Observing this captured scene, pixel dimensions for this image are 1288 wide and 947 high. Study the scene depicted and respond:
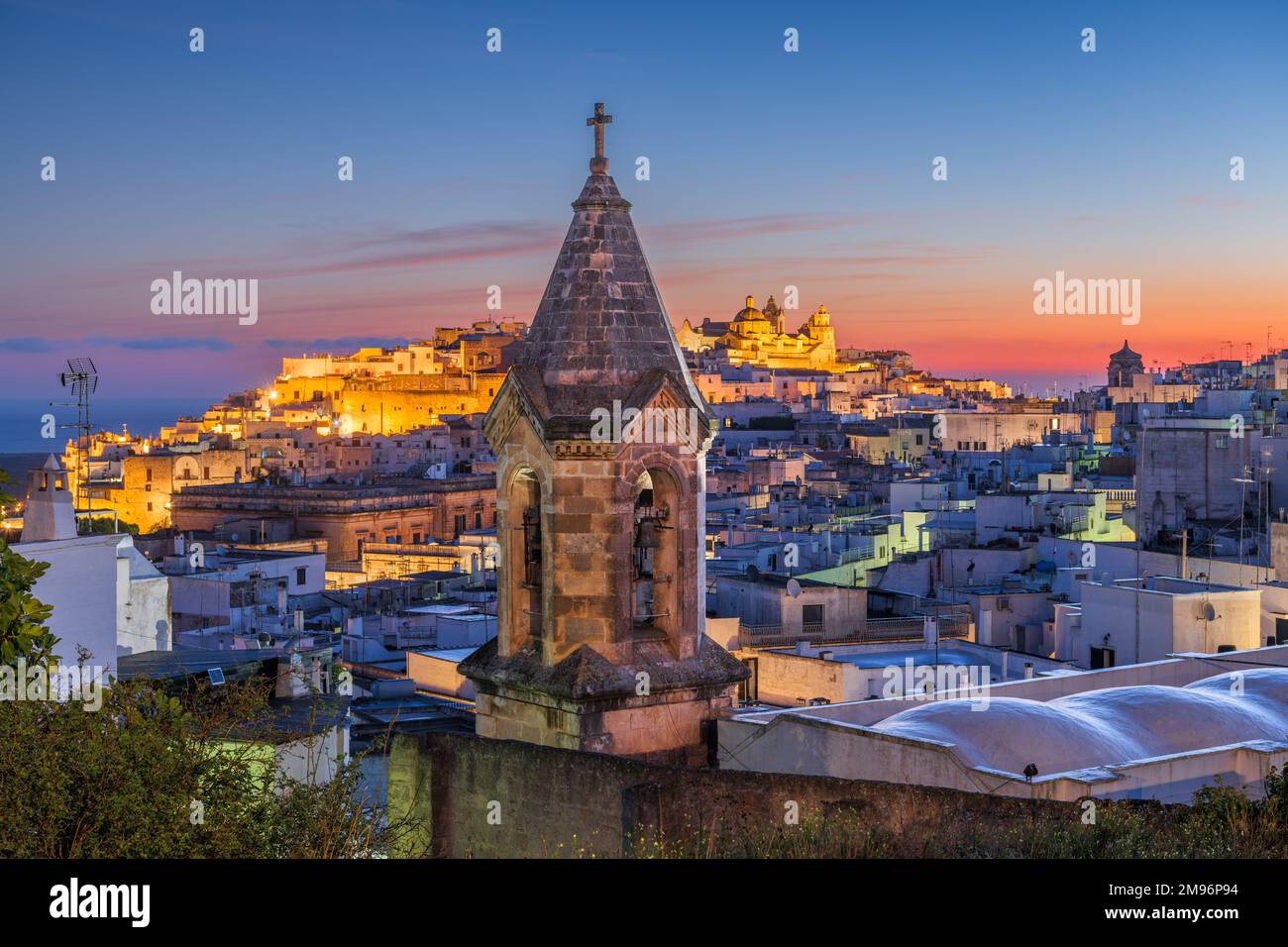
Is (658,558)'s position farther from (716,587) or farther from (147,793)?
(716,587)

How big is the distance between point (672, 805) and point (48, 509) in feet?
22.8

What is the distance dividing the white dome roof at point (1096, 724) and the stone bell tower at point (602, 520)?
1923mm

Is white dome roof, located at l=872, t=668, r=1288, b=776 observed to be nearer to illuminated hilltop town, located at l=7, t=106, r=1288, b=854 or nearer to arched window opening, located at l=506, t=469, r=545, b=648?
illuminated hilltop town, located at l=7, t=106, r=1288, b=854

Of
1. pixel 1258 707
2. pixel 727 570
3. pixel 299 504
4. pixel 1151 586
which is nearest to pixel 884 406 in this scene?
pixel 299 504

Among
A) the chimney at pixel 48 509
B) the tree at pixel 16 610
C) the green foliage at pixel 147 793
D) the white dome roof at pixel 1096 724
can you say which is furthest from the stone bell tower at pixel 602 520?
the chimney at pixel 48 509

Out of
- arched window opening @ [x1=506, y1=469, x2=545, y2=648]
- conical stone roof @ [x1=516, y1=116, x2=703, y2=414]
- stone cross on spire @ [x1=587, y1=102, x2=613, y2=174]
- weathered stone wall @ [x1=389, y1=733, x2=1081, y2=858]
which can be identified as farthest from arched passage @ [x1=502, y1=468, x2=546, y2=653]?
stone cross on spire @ [x1=587, y1=102, x2=613, y2=174]

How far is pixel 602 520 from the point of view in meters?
9.62

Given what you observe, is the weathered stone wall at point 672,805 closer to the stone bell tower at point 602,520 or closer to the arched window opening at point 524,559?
the stone bell tower at point 602,520

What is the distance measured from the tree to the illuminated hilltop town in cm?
225

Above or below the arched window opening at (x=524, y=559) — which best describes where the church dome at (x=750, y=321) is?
above

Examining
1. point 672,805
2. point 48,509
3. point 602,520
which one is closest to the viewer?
point 672,805

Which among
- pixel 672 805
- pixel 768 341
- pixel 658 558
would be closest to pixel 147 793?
pixel 672 805

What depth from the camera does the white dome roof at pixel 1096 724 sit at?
1110 cm
